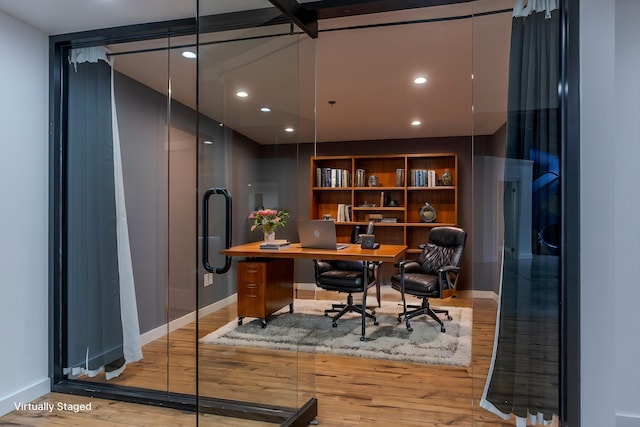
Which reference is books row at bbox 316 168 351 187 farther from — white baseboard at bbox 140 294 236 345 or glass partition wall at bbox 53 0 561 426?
white baseboard at bbox 140 294 236 345

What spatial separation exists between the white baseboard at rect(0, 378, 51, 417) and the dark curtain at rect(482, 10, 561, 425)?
2.72 m

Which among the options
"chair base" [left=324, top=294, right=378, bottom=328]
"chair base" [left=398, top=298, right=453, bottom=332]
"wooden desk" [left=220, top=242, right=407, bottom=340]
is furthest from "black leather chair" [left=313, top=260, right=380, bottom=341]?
"chair base" [left=398, top=298, right=453, bottom=332]

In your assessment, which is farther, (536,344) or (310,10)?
(310,10)

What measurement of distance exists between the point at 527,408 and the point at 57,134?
3.22 m

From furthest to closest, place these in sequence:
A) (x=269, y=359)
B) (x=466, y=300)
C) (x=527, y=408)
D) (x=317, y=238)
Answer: (x=466, y=300)
(x=317, y=238)
(x=269, y=359)
(x=527, y=408)

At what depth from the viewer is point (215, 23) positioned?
5.59 ft

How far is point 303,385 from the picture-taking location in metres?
2.29

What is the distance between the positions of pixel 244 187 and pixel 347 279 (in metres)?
2.27

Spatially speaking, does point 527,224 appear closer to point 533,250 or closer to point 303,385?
point 533,250

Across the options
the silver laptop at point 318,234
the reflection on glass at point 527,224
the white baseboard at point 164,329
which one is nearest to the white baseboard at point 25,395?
the white baseboard at point 164,329

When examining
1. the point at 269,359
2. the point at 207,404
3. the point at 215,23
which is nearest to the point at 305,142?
the point at 215,23

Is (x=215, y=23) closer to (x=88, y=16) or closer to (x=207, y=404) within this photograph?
(x=88, y=16)

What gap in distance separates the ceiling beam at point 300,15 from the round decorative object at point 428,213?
13.8 ft

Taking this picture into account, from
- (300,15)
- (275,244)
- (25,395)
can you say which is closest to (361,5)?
(300,15)
